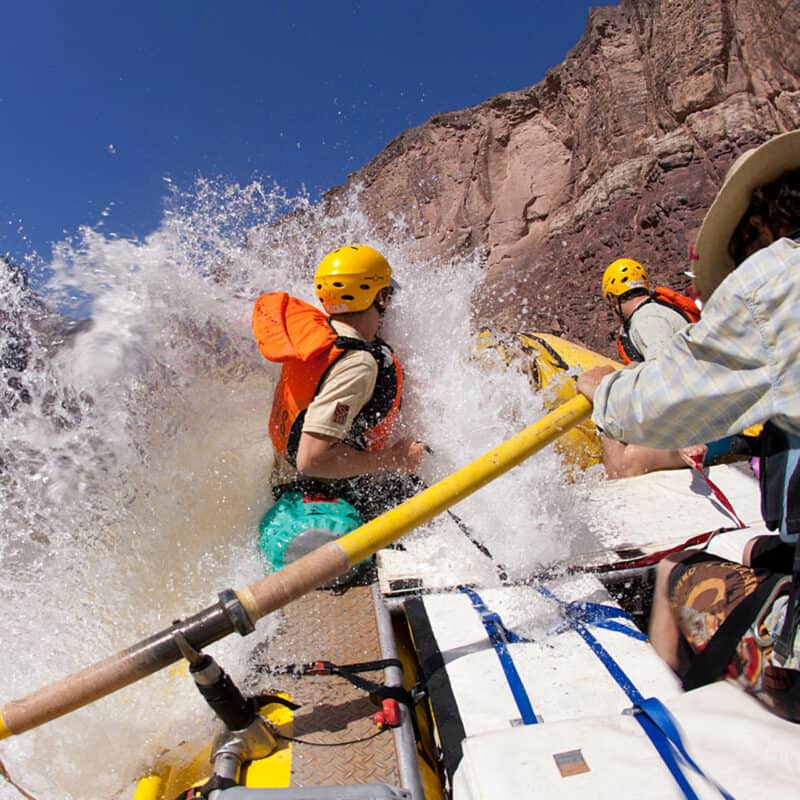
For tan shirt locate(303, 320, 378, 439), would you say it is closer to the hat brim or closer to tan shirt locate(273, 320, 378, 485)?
tan shirt locate(273, 320, 378, 485)

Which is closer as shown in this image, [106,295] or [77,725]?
[77,725]

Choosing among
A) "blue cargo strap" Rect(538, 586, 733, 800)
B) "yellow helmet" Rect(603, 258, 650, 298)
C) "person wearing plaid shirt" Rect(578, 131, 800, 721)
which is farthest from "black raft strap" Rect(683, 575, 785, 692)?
"yellow helmet" Rect(603, 258, 650, 298)

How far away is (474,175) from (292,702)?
128 ft

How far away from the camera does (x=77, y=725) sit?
2.25 m

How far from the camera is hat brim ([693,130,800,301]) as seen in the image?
1831 millimetres

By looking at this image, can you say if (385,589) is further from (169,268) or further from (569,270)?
(569,270)

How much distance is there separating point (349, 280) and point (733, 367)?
1867 millimetres

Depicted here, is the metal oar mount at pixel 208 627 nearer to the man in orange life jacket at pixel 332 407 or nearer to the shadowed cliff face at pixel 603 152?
the man in orange life jacket at pixel 332 407

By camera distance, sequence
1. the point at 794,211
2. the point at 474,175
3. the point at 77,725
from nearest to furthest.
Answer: the point at 794,211 → the point at 77,725 → the point at 474,175

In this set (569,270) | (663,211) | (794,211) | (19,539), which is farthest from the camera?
(569,270)

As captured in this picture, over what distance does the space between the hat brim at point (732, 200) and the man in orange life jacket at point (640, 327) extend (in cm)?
127

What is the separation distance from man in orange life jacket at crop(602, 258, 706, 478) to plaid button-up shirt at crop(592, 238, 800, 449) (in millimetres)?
1574

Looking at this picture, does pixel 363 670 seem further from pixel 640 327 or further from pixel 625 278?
pixel 625 278

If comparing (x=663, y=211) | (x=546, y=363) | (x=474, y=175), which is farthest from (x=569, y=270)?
(x=546, y=363)
